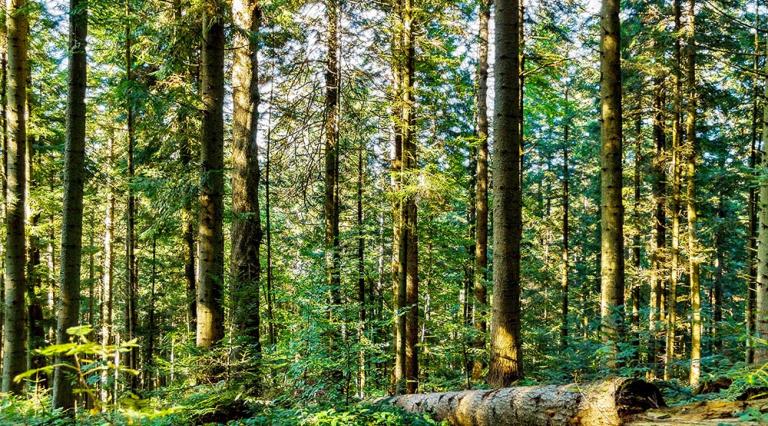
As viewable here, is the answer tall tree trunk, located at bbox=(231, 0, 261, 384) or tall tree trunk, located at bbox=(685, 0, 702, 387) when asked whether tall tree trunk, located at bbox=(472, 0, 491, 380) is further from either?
tall tree trunk, located at bbox=(231, 0, 261, 384)

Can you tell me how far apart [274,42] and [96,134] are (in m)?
17.2

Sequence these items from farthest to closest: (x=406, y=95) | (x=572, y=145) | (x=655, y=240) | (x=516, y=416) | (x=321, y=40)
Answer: (x=572, y=145) → (x=655, y=240) → (x=406, y=95) → (x=321, y=40) → (x=516, y=416)

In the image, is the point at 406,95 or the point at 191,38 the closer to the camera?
the point at 191,38

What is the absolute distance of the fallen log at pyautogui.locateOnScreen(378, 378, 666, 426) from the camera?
11.2 ft

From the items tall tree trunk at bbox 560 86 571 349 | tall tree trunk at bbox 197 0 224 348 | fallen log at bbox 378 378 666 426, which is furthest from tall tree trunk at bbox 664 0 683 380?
tall tree trunk at bbox 197 0 224 348

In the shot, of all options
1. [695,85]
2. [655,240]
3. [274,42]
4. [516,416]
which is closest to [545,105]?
[695,85]

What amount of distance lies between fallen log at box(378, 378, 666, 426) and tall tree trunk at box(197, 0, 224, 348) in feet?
11.2

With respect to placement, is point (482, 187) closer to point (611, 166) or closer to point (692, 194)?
point (611, 166)

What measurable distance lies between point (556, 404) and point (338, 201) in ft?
31.4

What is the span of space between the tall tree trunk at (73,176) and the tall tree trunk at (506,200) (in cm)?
640

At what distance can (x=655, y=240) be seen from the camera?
1762 cm

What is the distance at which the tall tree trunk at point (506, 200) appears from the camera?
19.1ft

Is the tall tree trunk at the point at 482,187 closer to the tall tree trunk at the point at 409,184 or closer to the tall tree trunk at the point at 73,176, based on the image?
the tall tree trunk at the point at 409,184

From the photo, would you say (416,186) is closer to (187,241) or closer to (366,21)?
(366,21)
